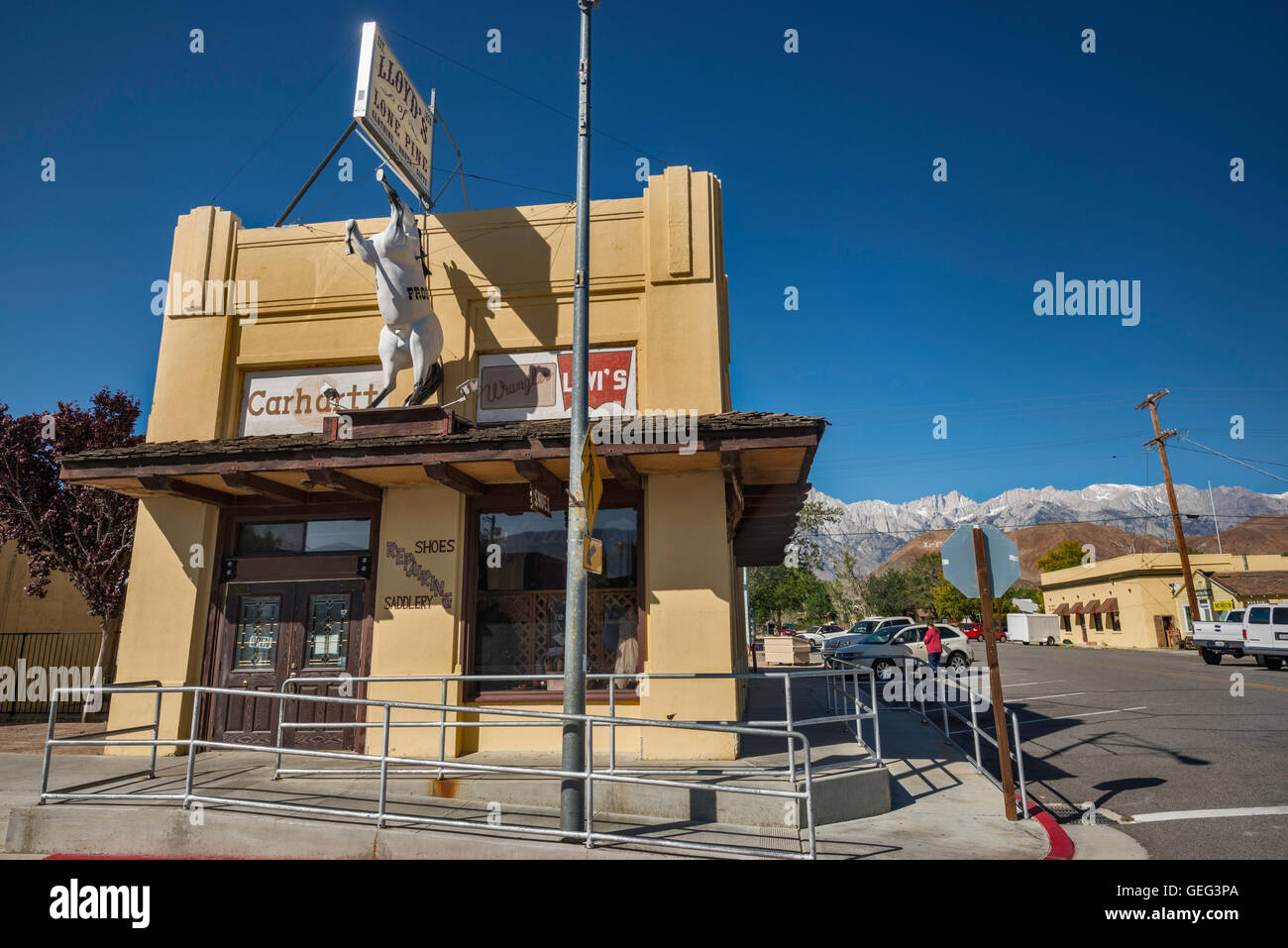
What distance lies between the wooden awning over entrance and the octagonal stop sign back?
1.91 m

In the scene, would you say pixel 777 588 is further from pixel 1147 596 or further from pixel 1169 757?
pixel 1169 757

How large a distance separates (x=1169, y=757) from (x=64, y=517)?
21.1 metres

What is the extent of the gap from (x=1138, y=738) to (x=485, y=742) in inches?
404

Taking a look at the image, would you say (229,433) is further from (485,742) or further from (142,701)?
(485,742)

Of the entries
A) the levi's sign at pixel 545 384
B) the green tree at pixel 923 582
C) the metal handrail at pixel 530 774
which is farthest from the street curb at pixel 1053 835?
the green tree at pixel 923 582

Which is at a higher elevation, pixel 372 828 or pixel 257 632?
pixel 257 632

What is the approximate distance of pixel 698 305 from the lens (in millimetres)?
10555

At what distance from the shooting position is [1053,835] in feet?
22.9

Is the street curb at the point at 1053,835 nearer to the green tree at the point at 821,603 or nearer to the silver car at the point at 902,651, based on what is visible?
the silver car at the point at 902,651

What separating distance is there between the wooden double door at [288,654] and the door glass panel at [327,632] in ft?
0.05

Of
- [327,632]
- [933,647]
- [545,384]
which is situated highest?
[545,384]

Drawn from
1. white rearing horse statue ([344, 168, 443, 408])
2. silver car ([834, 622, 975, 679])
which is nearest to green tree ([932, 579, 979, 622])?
silver car ([834, 622, 975, 679])

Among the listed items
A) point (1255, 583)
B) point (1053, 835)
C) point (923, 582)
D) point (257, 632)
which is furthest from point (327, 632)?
point (923, 582)
